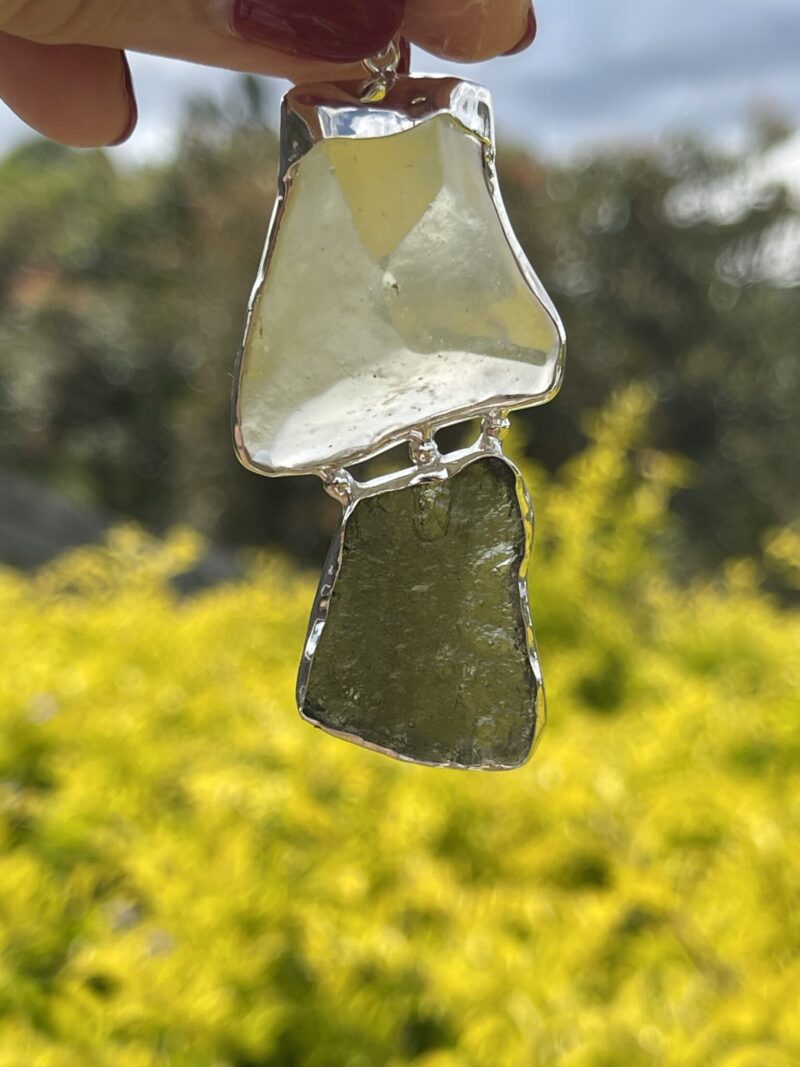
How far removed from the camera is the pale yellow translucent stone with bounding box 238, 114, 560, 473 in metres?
0.64

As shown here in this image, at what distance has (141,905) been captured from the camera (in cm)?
167

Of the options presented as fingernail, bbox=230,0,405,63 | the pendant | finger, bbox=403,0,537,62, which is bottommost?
the pendant

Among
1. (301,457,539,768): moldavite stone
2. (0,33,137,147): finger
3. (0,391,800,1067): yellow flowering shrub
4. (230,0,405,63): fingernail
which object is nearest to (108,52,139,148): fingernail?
(0,33,137,147): finger

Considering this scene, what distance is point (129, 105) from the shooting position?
0.79 meters

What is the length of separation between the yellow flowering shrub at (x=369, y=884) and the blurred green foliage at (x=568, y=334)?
3.88 meters

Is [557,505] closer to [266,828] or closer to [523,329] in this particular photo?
[266,828]

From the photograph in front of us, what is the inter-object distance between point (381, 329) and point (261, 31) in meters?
0.18

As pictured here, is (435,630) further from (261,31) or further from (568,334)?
(568,334)

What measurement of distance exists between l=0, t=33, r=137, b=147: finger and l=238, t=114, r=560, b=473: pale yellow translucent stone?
0.22m

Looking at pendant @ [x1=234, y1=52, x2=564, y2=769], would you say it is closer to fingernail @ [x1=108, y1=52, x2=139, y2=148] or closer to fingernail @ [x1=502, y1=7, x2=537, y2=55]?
fingernail @ [x1=502, y1=7, x2=537, y2=55]

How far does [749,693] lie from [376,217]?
246 centimetres

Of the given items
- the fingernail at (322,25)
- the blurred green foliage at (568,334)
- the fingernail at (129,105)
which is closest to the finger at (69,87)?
the fingernail at (129,105)

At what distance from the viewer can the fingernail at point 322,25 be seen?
1.96ft

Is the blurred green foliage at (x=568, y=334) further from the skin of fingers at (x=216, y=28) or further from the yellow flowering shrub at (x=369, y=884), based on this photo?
the skin of fingers at (x=216, y=28)
